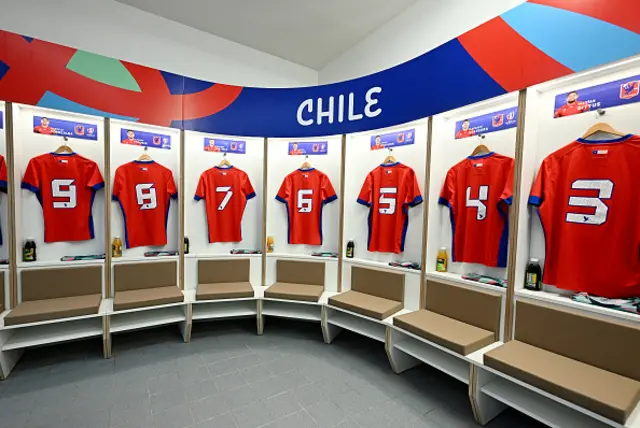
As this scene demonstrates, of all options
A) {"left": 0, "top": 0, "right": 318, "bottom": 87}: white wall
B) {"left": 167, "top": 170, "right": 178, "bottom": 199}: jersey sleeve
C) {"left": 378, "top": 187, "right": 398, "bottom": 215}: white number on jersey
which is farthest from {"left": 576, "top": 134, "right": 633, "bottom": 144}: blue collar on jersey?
{"left": 0, "top": 0, "right": 318, "bottom": 87}: white wall

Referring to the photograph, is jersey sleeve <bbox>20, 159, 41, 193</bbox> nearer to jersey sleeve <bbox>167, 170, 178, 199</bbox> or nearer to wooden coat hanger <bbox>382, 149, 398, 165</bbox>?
jersey sleeve <bbox>167, 170, 178, 199</bbox>

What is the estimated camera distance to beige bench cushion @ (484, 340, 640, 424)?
152 cm

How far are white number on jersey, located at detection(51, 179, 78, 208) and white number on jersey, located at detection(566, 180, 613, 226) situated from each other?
439 cm

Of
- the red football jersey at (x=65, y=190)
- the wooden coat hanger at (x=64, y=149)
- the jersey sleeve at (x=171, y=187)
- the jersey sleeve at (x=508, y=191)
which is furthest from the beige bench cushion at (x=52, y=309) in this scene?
the jersey sleeve at (x=508, y=191)

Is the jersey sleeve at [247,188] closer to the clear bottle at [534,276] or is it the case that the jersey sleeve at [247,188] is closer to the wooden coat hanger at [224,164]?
the wooden coat hanger at [224,164]

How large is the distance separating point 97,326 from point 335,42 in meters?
4.43

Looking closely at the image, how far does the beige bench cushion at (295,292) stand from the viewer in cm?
338

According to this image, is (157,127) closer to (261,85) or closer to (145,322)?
(261,85)

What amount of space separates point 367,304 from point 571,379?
1.61 metres

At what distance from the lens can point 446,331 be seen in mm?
2383

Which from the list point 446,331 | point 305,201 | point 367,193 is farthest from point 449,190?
point 305,201

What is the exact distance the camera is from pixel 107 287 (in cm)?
329

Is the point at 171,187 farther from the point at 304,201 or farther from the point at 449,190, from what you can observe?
the point at 449,190

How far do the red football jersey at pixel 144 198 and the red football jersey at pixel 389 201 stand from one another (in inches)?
90.9
